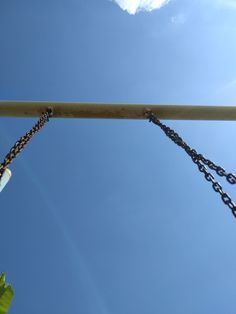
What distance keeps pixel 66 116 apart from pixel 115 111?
0.83 meters

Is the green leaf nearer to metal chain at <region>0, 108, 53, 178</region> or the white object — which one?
the white object

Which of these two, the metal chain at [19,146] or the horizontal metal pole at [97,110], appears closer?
the metal chain at [19,146]

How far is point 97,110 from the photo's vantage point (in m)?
5.69

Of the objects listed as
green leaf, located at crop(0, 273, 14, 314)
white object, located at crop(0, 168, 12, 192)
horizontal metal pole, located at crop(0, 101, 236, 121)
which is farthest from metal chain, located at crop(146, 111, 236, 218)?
green leaf, located at crop(0, 273, 14, 314)

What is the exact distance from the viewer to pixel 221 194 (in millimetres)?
3371

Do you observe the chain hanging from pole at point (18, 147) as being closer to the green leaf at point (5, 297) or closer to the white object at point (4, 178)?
the white object at point (4, 178)

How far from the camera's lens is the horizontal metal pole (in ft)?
18.4

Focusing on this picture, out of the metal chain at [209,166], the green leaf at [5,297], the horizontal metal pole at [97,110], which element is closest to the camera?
the metal chain at [209,166]

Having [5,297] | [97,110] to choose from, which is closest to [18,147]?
[97,110]

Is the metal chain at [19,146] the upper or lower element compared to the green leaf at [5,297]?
upper

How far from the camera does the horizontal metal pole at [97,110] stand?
18.4 feet

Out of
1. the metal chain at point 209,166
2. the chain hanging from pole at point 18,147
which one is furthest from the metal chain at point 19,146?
the metal chain at point 209,166

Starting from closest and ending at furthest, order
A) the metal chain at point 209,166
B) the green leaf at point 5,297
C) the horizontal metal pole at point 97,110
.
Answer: the metal chain at point 209,166 → the green leaf at point 5,297 → the horizontal metal pole at point 97,110

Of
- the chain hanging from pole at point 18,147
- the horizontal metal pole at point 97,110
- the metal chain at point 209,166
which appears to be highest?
the horizontal metal pole at point 97,110
